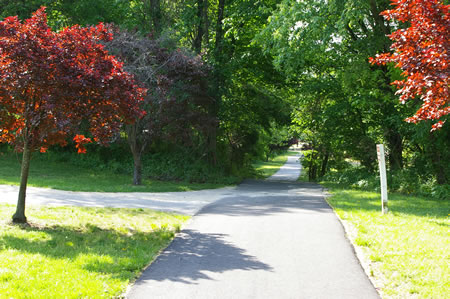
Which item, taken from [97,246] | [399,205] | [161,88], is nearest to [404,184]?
[399,205]

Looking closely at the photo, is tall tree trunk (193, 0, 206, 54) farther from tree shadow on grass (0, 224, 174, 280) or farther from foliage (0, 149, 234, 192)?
tree shadow on grass (0, 224, 174, 280)

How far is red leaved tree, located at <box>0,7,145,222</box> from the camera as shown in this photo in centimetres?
813

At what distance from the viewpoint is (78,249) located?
275 inches

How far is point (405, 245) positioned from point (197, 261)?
3.54 m

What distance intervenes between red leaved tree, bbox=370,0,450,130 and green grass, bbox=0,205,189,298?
15.8 feet

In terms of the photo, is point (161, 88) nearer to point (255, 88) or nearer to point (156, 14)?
point (156, 14)

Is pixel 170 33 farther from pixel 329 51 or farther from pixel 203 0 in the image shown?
pixel 329 51

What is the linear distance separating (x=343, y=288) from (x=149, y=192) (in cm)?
1218

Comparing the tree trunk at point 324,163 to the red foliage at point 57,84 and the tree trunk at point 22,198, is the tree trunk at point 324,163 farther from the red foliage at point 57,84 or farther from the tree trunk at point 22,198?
the tree trunk at point 22,198

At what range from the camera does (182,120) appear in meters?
20.0

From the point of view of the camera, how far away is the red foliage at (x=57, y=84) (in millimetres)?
8133

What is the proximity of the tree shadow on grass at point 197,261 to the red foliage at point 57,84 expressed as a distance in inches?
116

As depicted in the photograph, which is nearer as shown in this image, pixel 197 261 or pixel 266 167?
pixel 197 261

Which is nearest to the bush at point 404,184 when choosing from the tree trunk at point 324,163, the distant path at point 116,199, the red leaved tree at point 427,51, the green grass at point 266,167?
the tree trunk at point 324,163
